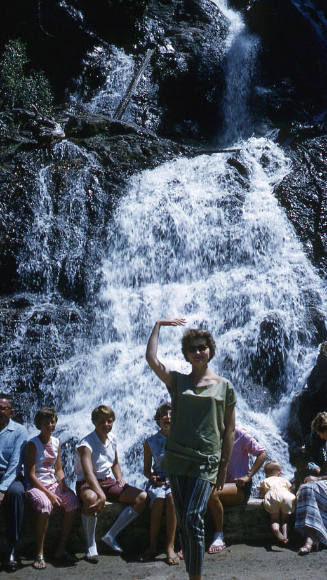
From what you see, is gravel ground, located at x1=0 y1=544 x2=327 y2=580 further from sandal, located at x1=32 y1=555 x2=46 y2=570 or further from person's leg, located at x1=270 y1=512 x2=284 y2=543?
person's leg, located at x1=270 y1=512 x2=284 y2=543

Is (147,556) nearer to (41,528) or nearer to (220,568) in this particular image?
(220,568)

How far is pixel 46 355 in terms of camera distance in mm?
10391

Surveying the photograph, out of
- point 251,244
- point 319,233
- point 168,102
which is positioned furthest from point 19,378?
point 168,102

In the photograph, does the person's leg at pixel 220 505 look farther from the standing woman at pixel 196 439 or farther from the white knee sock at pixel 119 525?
the standing woman at pixel 196 439

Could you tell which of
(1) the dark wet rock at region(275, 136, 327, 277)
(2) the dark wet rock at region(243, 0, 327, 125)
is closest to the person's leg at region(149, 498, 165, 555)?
(1) the dark wet rock at region(275, 136, 327, 277)

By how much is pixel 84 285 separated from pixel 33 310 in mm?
1407

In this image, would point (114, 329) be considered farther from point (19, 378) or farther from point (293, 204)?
point (293, 204)

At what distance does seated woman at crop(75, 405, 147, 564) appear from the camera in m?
4.77

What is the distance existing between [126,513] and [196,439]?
2038mm

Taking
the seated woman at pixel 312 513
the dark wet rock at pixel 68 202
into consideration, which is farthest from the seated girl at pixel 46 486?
the dark wet rock at pixel 68 202

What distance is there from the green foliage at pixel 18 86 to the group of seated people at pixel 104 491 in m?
15.4

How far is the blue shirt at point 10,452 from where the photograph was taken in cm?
478

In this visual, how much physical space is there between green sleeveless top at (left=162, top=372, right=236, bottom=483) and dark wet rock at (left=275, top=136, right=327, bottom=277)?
9260 millimetres

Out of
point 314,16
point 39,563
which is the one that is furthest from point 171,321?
point 314,16
